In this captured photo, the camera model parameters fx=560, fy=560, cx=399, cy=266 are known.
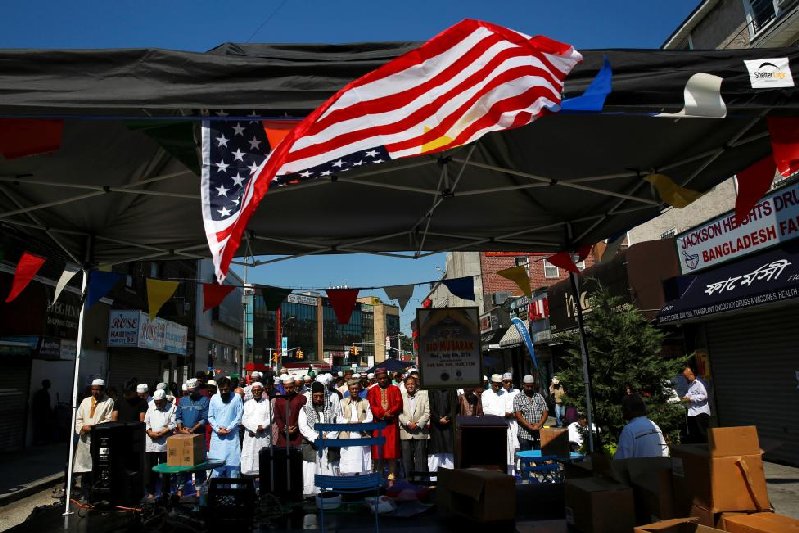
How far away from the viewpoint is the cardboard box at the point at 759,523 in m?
3.40

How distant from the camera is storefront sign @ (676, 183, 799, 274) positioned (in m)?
10.7

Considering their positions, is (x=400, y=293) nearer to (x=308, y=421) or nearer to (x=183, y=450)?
(x=308, y=421)

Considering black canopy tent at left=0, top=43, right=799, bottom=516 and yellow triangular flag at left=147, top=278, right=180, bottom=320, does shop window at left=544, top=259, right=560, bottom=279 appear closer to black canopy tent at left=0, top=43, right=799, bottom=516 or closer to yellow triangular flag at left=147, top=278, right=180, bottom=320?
black canopy tent at left=0, top=43, right=799, bottom=516

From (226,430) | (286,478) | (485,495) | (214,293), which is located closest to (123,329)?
(226,430)

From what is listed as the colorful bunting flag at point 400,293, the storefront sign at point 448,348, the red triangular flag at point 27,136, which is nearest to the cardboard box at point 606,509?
the storefront sign at point 448,348

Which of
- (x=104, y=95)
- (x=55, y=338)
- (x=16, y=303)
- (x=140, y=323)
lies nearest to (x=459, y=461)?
(x=104, y=95)

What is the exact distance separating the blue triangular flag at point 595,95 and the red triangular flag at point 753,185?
230cm

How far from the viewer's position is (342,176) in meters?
5.25

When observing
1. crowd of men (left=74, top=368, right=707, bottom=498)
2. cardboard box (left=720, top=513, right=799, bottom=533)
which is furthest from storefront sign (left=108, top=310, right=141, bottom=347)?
cardboard box (left=720, top=513, right=799, bottom=533)

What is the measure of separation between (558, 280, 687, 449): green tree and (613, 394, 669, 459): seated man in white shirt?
21.0ft

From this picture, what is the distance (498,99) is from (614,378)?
32.2 feet

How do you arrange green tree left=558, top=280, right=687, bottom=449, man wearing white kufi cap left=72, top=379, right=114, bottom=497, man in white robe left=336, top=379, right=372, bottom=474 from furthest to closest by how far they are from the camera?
1. green tree left=558, top=280, right=687, bottom=449
2. man wearing white kufi cap left=72, top=379, right=114, bottom=497
3. man in white robe left=336, top=379, right=372, bottom=474

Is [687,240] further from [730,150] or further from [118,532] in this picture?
[118,532]

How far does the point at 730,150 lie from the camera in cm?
514
